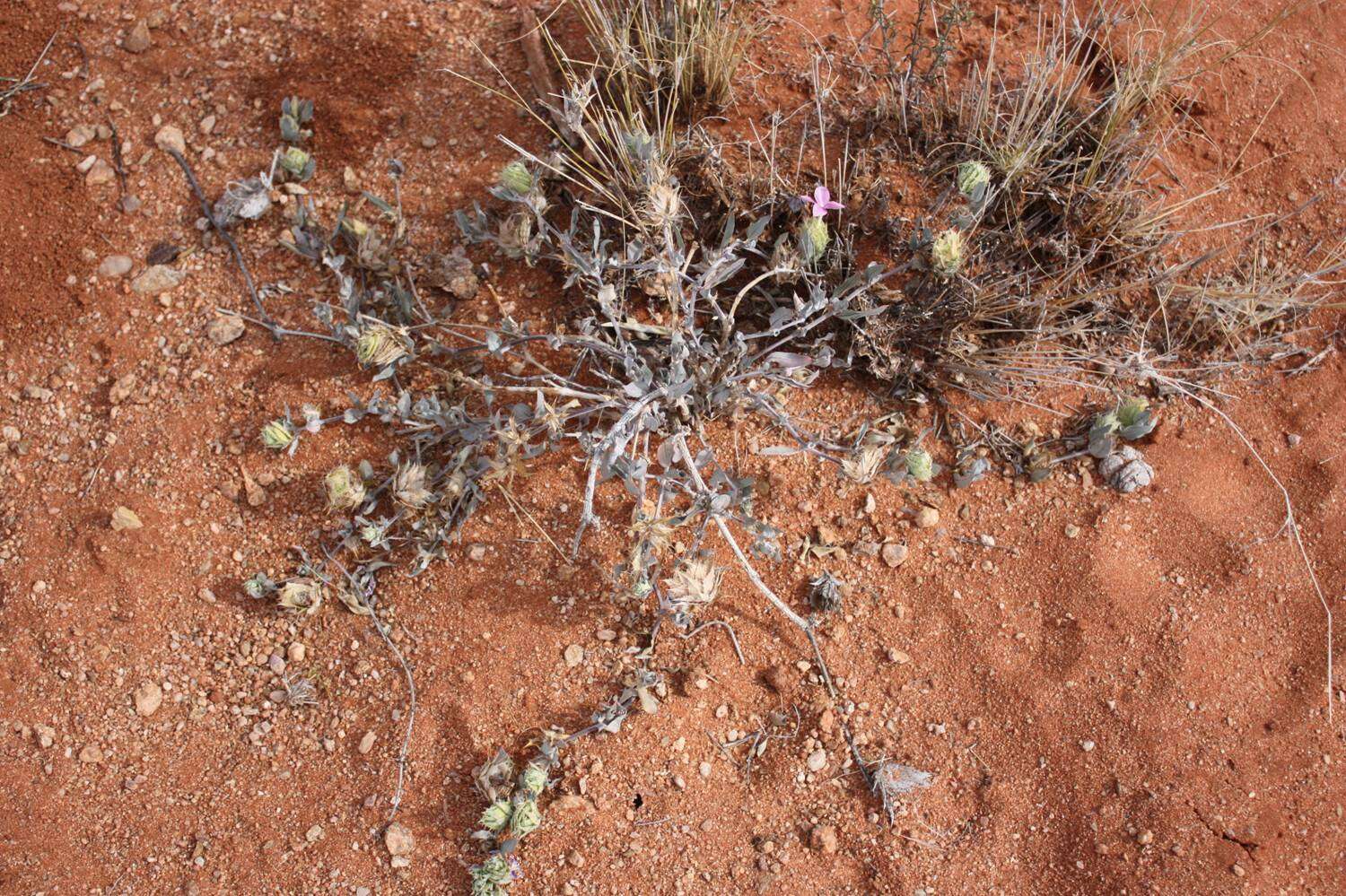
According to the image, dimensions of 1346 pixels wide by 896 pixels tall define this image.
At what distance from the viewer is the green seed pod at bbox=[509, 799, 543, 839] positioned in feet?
7.03

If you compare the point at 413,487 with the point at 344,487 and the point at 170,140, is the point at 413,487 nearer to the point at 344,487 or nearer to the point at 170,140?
the point at 344,487

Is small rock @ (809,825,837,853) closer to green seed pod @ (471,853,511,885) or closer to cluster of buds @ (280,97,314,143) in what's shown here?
green seed pod @ (471,853,511,885)

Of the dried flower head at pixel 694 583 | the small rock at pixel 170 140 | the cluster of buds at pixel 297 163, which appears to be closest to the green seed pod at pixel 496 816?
the dried flower head at pixel 694 583

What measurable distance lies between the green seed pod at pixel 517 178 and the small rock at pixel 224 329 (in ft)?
2.89

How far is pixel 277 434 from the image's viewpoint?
2.41m

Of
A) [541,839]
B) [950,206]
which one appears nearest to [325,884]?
[541,839]

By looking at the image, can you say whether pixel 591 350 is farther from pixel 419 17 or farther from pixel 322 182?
pixel 419 17

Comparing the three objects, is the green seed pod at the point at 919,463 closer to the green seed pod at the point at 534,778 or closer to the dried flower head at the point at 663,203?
the dried flower head at the point at 663,203

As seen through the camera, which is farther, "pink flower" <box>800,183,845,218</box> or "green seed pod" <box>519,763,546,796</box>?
"pink flower" <box>800,183,845,218</box>

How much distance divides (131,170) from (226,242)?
39cm

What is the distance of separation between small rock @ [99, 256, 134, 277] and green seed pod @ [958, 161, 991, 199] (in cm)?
235

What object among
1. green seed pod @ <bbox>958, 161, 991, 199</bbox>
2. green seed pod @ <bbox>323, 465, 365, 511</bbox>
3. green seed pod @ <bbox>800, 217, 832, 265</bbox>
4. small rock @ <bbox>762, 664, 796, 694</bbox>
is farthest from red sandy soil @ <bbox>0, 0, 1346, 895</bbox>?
green seed pod @ <bbox>958, 161, 991, 199</bbox>

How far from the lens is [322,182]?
2752mm

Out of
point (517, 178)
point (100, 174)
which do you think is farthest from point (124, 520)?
point (517, 178)
